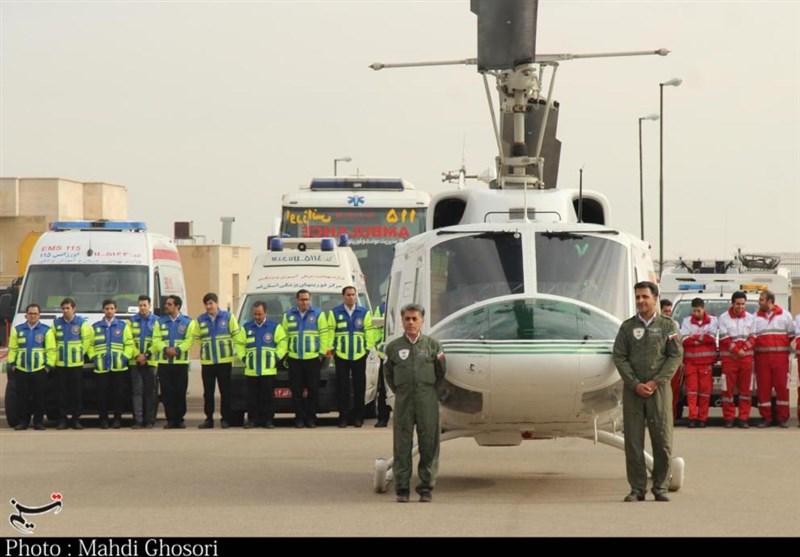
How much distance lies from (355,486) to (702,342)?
26.0 ft

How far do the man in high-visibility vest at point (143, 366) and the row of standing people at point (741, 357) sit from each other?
276 inches

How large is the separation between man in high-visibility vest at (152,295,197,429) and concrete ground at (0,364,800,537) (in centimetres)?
69

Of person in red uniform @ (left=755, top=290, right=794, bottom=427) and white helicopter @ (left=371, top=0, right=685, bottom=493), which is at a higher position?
white helicopter @ (left=371, top=0, right=685, bottom=493)

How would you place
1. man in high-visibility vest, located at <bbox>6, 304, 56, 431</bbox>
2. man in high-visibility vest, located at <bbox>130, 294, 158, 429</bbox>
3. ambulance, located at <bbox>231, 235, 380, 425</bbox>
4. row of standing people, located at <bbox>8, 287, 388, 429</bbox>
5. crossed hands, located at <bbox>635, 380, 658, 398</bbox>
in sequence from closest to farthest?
crossed hands, located at <bbox>635, 380, 658, 398</bbox>
row of standing people, located at <bbox>8, 287, 388, 429</bbox>
man in high-visibility vest, located at <bbox>6, 304, 56, 431</bbox>
man in high-visibility vest, located at <bbox>130, 294, 158, 429</bbox>
ambulance, located at <bbox>231, 235, 380, 425</bbox>

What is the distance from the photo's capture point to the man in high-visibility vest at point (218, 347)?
74.1 feet

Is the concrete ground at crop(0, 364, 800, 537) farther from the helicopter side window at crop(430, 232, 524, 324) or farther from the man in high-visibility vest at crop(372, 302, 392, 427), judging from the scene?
the helicopter side window at crop(430, 232, 524, 324)

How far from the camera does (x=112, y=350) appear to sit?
2273cm

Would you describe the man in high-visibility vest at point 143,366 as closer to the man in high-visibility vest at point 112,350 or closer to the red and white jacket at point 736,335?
the man in high-visibility vest at point 112,350

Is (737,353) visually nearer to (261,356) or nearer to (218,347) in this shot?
(261,356)

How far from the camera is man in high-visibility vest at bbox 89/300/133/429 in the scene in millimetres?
22734

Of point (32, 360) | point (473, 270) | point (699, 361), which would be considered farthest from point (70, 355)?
point (473, 270)

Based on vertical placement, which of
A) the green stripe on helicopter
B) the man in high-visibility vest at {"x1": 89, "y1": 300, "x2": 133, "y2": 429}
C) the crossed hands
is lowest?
the man in high-visibility vest at {"x1": 89, "y1": 300, "x2": 133, "y2": 429}

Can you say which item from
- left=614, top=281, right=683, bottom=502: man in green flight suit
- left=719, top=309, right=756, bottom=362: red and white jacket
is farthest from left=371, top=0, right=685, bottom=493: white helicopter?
left=719, top=309, right=756, bottom=362: red and white jacket

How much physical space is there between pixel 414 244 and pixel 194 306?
5067 centimetres
